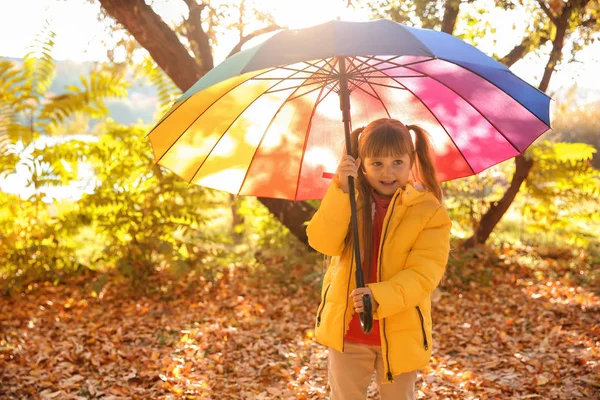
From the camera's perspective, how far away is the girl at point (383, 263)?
244 centimetres

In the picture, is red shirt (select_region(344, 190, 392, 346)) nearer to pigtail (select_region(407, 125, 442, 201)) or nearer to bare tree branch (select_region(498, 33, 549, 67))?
pigtail (select_region(407, 125, 442, 201))

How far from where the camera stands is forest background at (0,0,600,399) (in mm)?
4734

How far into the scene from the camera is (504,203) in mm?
7516

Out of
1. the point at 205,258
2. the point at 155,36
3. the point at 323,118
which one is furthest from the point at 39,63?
the point at 323,118

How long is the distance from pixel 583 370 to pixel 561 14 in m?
3.93

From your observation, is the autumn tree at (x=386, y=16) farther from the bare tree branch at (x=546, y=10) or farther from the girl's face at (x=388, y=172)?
the girl's face at (x=388, y=172)

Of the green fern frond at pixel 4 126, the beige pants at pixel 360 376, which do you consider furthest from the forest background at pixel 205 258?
the beige pants at pixel 360 376

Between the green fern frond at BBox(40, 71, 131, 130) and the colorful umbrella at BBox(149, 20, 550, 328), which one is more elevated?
the green fern frond at BBox(40, 71, 131, 130)

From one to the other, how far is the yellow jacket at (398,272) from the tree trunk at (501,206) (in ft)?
17.1

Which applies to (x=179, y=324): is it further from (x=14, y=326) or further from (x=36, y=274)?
(x=36, y=274)

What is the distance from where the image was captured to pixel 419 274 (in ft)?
7.98

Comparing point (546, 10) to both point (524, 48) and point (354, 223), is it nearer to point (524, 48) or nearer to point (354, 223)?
point (524, 48)

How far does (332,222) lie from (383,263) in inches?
11.6

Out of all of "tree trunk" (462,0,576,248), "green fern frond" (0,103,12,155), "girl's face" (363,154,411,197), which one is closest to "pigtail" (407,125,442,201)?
"girl's face" (363,154,411,197)
